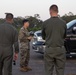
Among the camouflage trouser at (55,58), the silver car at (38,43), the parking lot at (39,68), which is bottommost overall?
the parking lot at (39,68)

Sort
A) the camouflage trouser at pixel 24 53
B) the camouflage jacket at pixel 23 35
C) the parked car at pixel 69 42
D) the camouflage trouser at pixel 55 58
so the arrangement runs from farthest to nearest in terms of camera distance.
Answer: the parked car at pixel 69 42, the camouflage trouser at pixel 24 53, the camouflage jacket at pixel 23 35, the camouflage trouser at pixel 55 58

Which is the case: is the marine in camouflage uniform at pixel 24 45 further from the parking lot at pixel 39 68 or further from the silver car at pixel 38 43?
the silver car at pixel 38 43

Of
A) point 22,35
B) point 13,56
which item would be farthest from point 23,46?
point 13,56

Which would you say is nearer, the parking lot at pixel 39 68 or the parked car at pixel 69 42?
the parking lot at pixel 39 68

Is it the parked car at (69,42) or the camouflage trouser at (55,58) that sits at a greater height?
the parked car at (69,42)

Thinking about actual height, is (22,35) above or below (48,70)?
above

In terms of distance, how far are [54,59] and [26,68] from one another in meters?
3.47

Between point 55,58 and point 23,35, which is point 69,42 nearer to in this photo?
point 23,35

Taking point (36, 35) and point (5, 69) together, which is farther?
point (36, 35)

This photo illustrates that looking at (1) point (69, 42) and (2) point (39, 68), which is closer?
(2) point (39, 68)

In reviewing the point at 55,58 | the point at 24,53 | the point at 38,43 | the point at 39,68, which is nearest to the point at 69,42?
the point at 38,43

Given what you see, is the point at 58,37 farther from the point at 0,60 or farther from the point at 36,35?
the point at 36,35

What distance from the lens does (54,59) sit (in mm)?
6949

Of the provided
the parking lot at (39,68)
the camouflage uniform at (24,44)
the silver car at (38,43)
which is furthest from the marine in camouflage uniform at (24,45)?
the silver car at (38,43)
